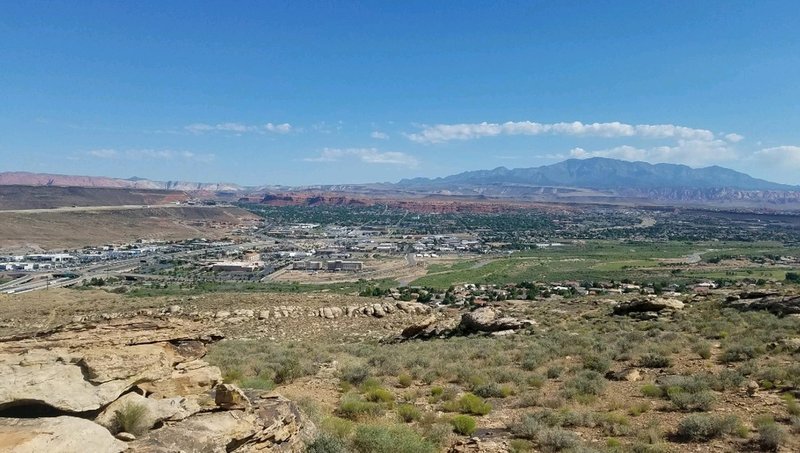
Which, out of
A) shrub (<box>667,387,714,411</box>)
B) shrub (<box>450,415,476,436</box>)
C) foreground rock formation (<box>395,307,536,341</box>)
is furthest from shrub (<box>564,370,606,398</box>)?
foreground rock formation (<box>395,307,536,341</box>)

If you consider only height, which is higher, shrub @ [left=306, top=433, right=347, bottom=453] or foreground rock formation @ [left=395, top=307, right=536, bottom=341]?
shrub @ [left=306, top=433, right=347, bottom=453]

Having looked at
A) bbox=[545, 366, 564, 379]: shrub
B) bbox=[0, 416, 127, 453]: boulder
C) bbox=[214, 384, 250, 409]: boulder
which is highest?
bbox=[0, 416, 127, 453]: boulder

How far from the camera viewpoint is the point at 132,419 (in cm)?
743

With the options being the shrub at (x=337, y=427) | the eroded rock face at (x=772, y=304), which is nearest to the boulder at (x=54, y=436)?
the shrub at (x=337, y=427)

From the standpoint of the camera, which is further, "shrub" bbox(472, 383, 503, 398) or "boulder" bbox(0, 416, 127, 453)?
"shrub" bbox(472, 383, 503, 398)

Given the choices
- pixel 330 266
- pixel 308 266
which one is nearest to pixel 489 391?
pixel 330 266

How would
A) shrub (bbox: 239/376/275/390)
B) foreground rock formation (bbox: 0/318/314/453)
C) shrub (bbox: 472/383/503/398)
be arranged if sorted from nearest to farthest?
foreground rock formation (bbox: 0/318/314/453)
shrub (bbox: 239/376/275/390)
shrub (bbox: 472/383/503/398)

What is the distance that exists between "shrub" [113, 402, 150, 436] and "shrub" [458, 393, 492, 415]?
704 cm

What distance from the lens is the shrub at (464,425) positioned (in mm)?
10344

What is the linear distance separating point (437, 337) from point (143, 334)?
49.5 feet

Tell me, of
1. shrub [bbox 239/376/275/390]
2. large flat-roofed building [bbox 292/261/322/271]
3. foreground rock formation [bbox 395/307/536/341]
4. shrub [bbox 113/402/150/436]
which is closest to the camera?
shrub [bbox 113/402/150/436]

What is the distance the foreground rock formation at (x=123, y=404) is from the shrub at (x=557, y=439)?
4.45 metres

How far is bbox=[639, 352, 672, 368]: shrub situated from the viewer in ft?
48.6

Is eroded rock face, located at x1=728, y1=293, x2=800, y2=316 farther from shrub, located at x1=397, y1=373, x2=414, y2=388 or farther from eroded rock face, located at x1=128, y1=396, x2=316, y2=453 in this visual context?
eroded rock face, located at x1=128, y1=396, x2=316, y2=453
